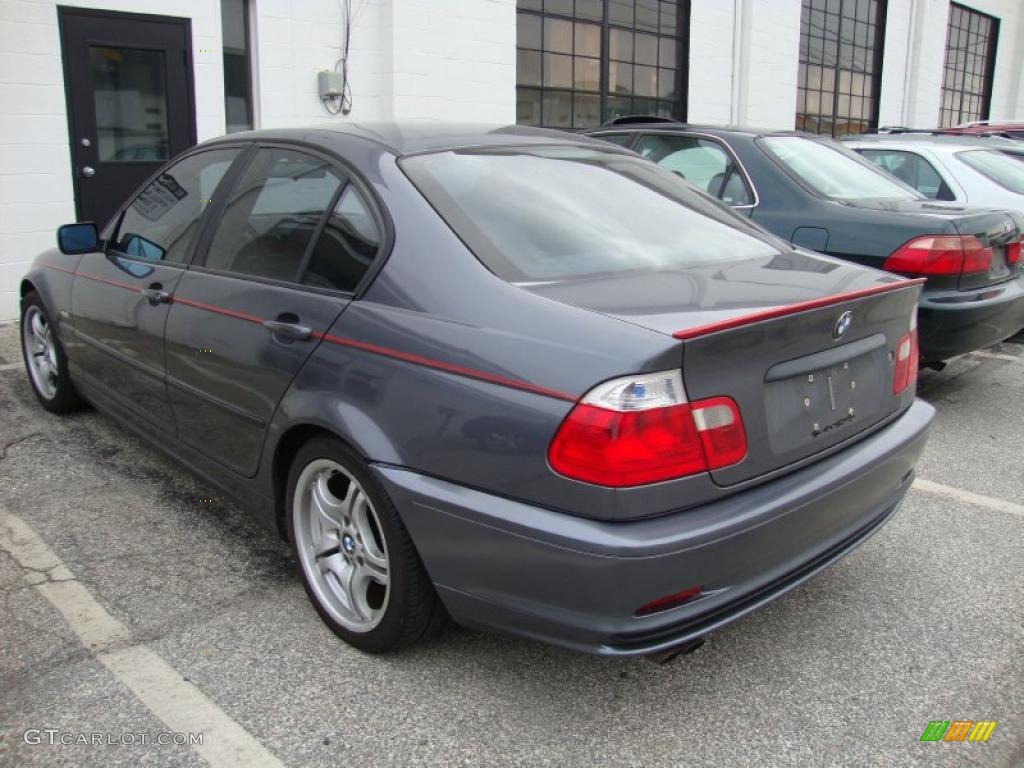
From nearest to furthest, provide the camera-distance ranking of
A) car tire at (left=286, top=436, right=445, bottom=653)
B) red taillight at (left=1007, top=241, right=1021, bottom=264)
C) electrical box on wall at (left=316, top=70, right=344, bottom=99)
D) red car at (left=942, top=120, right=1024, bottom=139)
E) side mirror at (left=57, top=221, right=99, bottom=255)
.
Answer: car tire at (left=286, top=436, right=445, bottom=653) < side mirror at (left=57, top=221, right=99, bottom=255) < red taillight at (left=1007, top=241, right=1021, bottom=264) < electrical box on wall at (left=316, top=70, right=344, bottom=99) < red car at (left=942, top=120, right=1024, bottom=139)

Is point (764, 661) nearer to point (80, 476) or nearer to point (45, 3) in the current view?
point (80, 476)

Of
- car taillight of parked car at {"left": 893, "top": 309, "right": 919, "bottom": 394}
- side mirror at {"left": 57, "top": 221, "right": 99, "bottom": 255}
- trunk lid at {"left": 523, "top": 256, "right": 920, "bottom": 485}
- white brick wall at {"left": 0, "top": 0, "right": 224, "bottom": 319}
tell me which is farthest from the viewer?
white brick wall at {"left": 0, "top": 0, "right": 224, "bottom": 319}

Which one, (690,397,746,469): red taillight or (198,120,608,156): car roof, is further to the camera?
(198,120,608,156): car roof

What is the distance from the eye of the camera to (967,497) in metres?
3.92

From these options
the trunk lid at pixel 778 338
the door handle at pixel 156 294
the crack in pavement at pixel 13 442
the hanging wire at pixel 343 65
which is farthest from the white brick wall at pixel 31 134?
the trunk lid at pixel 778 338

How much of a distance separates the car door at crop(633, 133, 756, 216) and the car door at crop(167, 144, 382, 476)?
3056 millimetres

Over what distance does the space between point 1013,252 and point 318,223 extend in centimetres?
412

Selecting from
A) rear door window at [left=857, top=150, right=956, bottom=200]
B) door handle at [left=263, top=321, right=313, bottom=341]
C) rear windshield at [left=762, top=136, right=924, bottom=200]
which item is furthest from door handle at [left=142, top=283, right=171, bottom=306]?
rear door window at [left=857, top=150, right=956, bottom=200]

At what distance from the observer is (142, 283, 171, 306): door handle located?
3.37 metres

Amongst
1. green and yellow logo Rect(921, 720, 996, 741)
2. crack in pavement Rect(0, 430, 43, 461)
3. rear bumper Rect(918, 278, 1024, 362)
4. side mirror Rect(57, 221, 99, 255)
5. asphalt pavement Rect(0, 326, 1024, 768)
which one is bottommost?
green and yellow logo Rect(921, 720, 996, 741)

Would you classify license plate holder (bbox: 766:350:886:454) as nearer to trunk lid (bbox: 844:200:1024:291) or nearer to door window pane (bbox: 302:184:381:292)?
door window pane (bbox: 302:184:381:292)

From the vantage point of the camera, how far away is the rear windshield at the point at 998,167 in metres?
6.86

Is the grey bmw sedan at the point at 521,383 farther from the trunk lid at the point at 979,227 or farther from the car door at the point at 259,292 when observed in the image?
the trunk lid at the point at 979,227

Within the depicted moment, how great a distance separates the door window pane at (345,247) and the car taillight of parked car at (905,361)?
1.63 m
